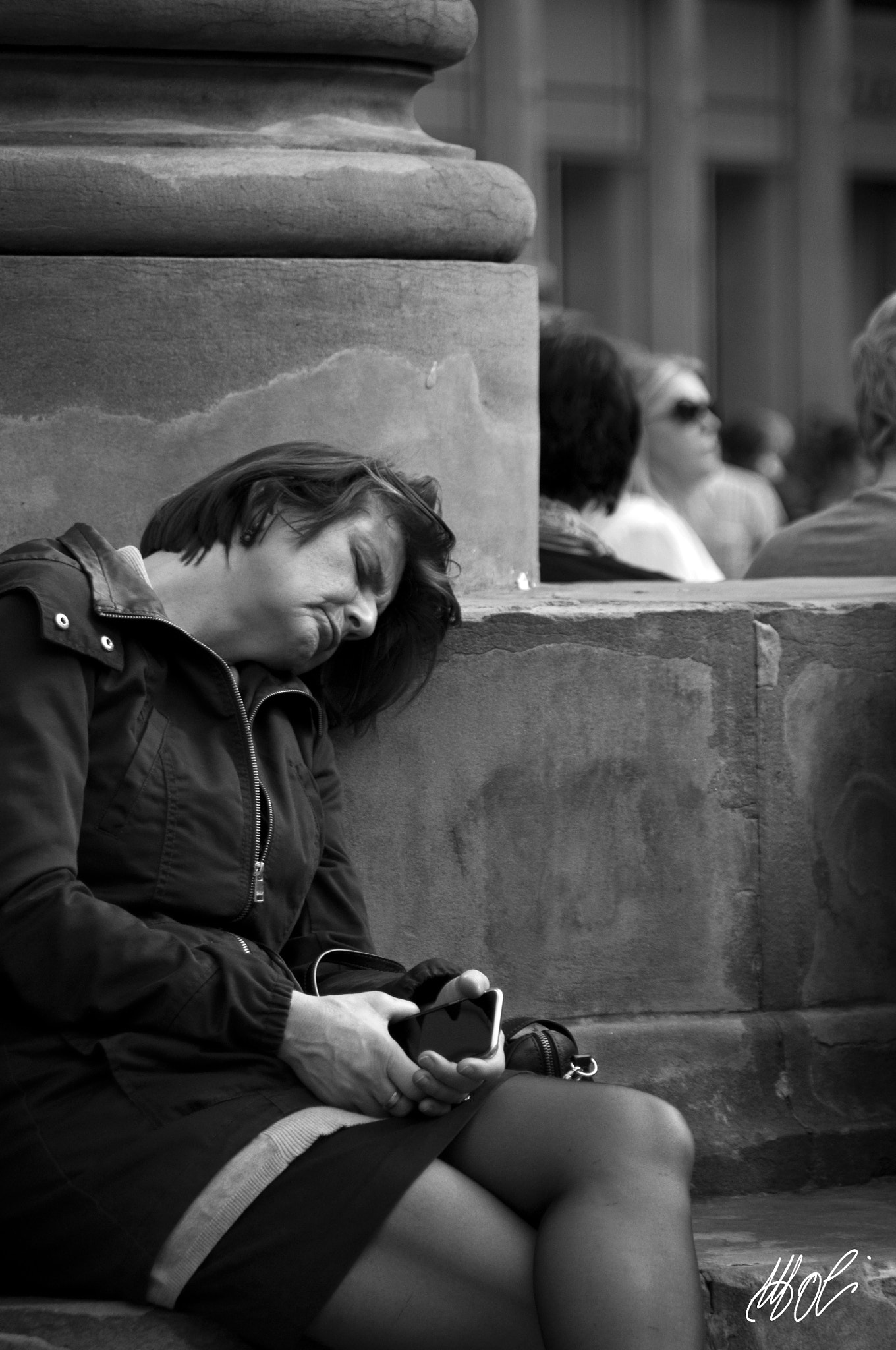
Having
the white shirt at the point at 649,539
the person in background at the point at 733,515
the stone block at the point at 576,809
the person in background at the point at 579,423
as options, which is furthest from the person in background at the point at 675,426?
the stone block at the point at 576,809

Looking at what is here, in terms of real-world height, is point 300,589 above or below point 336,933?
above

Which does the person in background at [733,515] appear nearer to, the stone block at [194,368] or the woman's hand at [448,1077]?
the stone block at [194,368]

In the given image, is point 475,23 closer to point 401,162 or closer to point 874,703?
point 401,162

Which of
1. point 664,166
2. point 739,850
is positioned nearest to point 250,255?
point 739,850

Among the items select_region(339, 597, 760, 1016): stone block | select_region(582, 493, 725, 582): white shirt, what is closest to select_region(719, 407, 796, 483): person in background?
select_region(582, 493, 725, 582): white shirt

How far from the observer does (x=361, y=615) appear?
3.04 metres

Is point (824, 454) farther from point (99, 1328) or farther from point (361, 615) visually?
point (99, 1328)

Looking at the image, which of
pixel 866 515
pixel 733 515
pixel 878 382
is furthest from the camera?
pixel 733 515

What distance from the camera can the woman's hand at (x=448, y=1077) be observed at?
268 cm

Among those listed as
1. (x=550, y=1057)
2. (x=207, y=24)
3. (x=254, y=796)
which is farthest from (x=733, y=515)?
(x=254, y=796)

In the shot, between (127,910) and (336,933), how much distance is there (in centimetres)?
39

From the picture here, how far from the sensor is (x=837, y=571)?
4434 mm

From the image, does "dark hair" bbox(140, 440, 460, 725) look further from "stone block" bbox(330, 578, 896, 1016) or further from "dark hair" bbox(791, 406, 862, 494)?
"dark hair" bbox(791, 406, 862, 494)

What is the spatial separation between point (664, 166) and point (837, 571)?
17.5 meters
